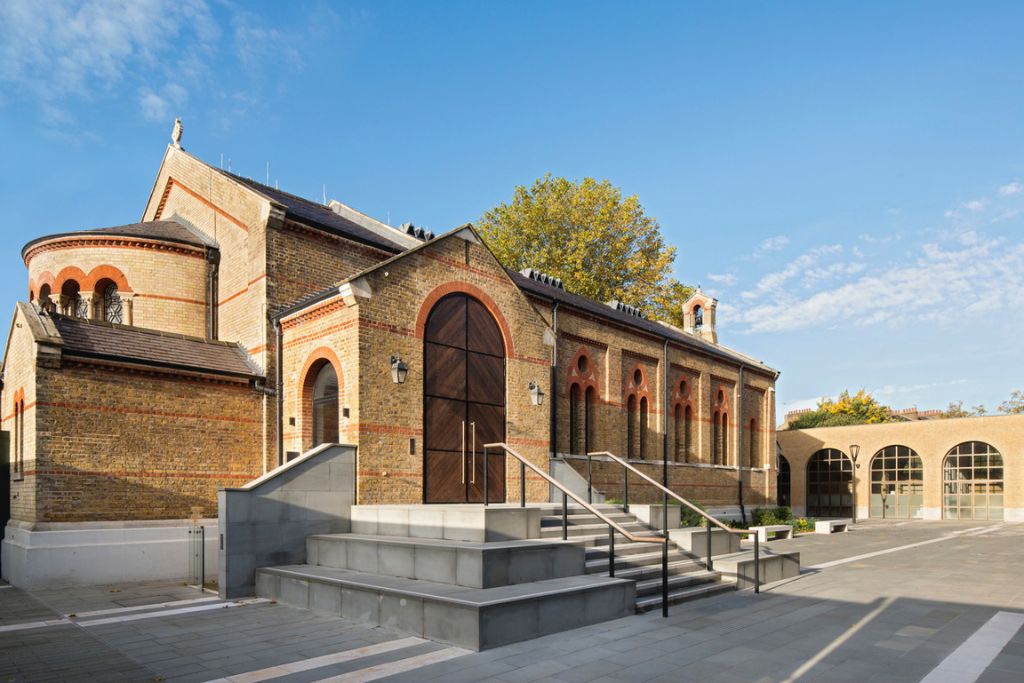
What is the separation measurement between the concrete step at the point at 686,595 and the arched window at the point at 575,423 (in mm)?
9990

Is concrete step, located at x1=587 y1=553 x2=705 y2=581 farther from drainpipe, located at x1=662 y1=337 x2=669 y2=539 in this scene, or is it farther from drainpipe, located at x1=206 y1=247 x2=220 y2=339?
drainpipe, located at x1=662 y1=337 x2=669 y2=539

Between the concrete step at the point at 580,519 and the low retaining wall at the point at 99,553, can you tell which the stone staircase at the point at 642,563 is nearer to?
the concrete step at the point at 580,519

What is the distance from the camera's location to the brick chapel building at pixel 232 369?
41.3 feet

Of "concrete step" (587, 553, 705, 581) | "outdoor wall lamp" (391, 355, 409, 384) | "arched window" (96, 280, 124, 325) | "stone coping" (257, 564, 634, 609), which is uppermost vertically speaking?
"arched window" (96, 280, 124, 325)

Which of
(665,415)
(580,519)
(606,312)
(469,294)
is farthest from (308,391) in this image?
(665,415)

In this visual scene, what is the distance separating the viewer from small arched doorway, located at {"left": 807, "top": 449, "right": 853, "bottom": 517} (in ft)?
128

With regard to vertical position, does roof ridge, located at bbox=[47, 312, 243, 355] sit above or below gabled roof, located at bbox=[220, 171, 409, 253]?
below

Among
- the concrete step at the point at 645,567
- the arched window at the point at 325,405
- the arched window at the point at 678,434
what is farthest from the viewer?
the arched window at the point at 678,434

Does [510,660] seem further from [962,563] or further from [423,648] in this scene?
[962,563]

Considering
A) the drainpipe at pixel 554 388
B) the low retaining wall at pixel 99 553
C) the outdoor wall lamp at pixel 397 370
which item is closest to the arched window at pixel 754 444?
the drainpipe at pixel 554 388

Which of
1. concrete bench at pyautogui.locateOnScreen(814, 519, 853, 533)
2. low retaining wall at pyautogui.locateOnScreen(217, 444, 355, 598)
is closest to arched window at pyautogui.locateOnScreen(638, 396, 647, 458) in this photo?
concrete bench at pyautogui.locateOnScreen(814, 519, 853, 533)

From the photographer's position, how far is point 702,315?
3553 centimetres

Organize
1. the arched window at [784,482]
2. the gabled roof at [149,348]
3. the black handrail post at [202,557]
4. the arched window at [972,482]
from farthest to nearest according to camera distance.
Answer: the arched window at [784,482]
the arched window at [972,482]
the gabled roof at [149,348]
the black handrail post at [202,557]

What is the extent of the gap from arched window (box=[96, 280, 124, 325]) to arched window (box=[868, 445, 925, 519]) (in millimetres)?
36348
